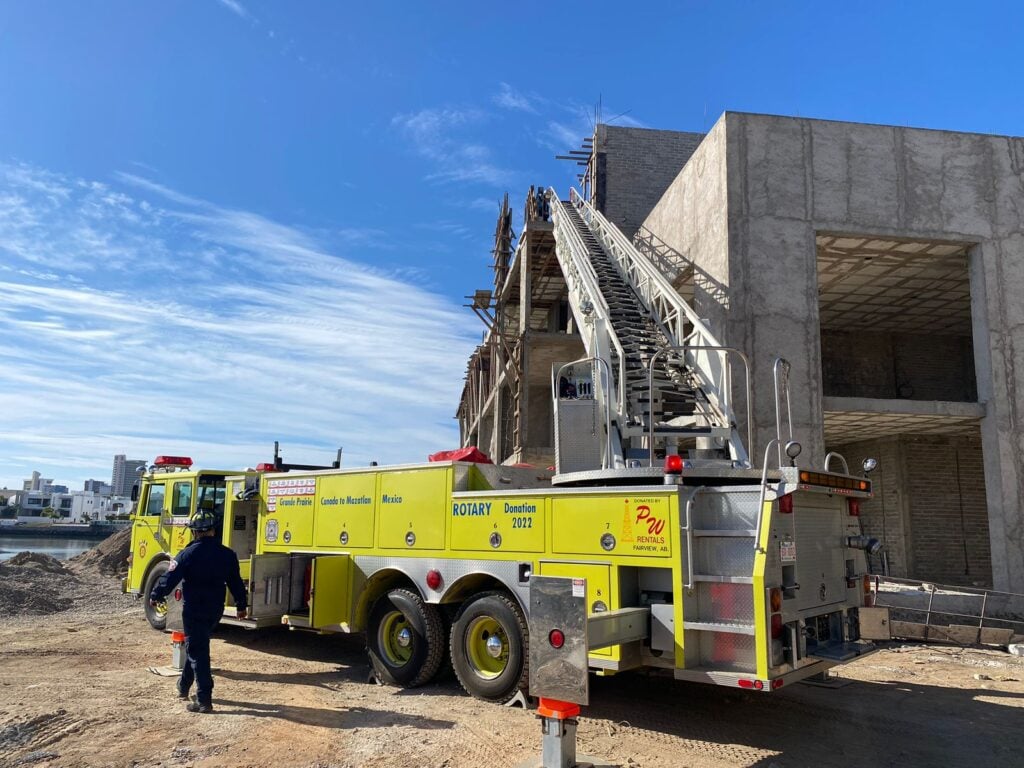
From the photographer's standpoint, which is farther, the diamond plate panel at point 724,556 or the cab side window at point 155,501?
the cab side window at point 155,501

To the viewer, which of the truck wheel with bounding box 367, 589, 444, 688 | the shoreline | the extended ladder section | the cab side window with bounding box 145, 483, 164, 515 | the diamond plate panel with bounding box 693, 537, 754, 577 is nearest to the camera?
the diamond plate panel with bounding box 693, 537, 754, 577

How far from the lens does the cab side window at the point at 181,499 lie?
37.3 feet

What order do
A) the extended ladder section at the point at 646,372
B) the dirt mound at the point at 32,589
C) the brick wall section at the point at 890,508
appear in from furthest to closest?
the brick wall section at the point at 890,508 < the dirt mound at the point at 32,589 < the extended ladder section at the point at 646,372

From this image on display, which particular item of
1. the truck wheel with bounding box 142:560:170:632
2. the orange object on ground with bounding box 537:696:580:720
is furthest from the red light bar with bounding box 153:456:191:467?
the orange object on ground with bounding box 537:696:580:720

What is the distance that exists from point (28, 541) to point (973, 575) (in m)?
73.3

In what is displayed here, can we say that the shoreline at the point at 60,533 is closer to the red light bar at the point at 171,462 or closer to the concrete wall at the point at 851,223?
the red light bar at the point at 171,462

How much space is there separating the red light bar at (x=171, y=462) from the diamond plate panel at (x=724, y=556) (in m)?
9.21

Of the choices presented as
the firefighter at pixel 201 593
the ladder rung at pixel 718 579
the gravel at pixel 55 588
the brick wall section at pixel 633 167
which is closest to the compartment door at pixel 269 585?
the firefighter at pixel 201 593

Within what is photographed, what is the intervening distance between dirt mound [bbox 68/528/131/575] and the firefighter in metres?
15.3

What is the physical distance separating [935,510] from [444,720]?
64.8 ft

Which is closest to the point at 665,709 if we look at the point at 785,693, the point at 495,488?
the point at 785,693

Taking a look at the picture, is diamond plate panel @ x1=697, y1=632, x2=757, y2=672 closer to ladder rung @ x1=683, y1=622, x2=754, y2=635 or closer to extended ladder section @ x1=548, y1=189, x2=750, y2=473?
ladder rung @ x1=683, y1=622, x2=754, y2=635

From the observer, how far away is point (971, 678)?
8.97 m

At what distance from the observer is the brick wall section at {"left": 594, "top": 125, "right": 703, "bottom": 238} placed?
90.9 feet
